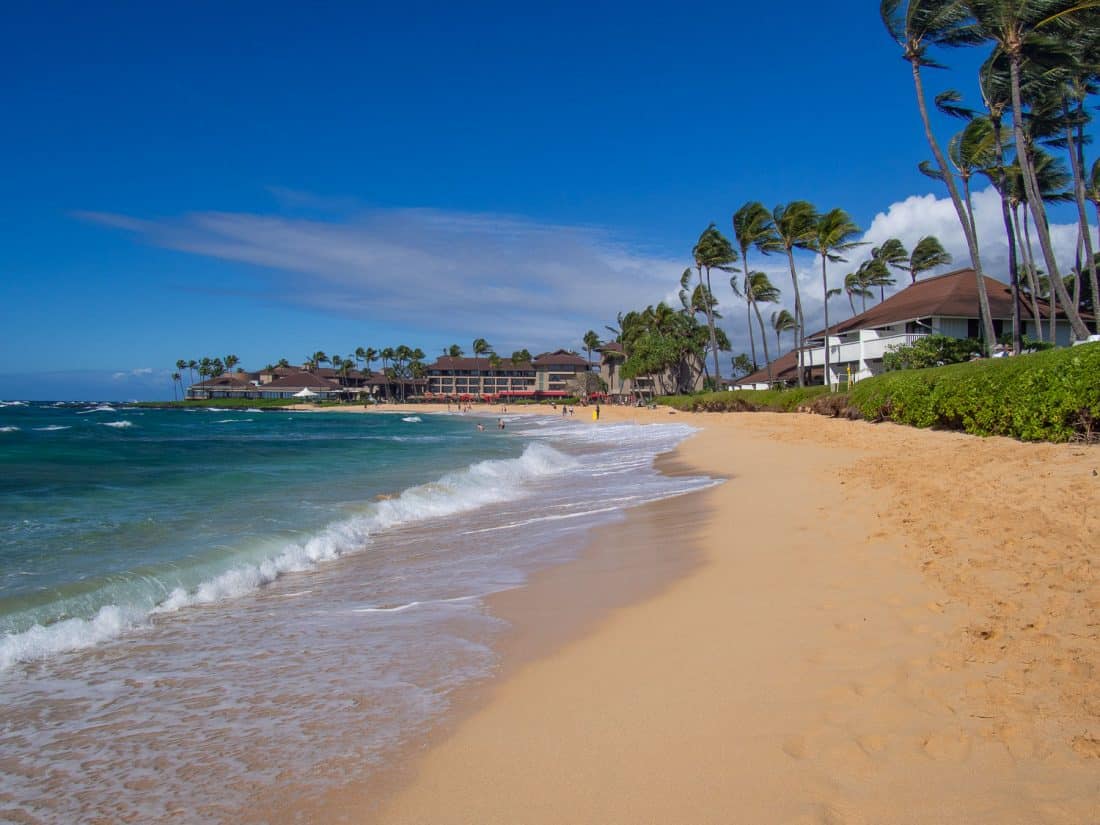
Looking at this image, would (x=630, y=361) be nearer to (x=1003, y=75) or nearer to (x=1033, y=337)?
(x=1033, y=337)

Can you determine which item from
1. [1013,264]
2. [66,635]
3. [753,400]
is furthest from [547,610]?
[753,400]

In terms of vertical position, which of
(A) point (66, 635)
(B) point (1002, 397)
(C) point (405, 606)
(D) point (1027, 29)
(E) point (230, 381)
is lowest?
(C) point (405, 606)

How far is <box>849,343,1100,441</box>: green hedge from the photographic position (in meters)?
10.4

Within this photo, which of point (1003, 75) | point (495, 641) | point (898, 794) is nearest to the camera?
point (898, 794)

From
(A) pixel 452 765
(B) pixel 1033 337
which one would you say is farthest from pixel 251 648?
(B) pixel 1033 337

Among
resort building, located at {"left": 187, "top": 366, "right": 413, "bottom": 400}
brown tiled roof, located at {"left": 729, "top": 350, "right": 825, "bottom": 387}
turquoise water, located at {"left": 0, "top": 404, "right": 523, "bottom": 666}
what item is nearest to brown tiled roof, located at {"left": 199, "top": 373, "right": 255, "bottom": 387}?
resort building, located at {"left": 187, "top": 366, "right": 413, "bottom": 400}

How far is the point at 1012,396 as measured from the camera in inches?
496

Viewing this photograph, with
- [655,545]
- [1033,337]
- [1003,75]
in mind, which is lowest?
[655,545]

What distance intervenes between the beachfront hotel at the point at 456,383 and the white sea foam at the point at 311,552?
10560 centimetres

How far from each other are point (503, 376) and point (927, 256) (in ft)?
284

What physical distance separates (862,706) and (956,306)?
113ft

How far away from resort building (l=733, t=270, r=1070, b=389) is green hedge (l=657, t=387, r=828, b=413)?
196 cm

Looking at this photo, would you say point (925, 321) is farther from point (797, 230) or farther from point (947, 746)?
point (947, 746)

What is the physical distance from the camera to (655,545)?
7738 mm
